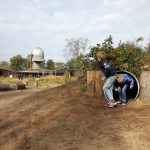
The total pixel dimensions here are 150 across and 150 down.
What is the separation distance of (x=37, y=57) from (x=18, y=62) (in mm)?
19681

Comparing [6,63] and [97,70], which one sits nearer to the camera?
[97,70]

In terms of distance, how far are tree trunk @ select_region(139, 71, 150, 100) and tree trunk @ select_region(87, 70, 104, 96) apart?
1381 mm

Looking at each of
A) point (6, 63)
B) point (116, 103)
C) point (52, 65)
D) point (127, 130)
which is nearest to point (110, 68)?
point (116, 103)

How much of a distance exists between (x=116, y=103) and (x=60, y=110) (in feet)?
4.94

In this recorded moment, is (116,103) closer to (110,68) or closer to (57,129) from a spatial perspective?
(110,68)

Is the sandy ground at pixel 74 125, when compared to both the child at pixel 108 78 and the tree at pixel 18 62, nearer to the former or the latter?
the child at pixel 108 78

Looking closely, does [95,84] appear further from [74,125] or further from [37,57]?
[37,57]

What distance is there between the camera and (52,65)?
110 metres

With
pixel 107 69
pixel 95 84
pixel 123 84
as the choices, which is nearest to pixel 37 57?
pixel 95 84

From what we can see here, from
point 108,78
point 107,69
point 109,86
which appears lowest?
point 109,86

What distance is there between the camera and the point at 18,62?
10644 cm

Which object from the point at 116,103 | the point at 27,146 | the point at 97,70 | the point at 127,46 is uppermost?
the point at 127,46

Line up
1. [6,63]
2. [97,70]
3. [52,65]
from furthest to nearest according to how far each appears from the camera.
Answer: [6,63]
[52,65]
[97,70]

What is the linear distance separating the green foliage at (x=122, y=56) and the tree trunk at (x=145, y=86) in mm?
1091
